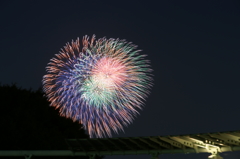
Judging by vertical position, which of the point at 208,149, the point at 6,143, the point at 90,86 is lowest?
the point at 6,143

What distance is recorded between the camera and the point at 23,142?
3281 centimetres

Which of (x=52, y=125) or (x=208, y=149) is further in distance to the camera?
(x=52, y=125)

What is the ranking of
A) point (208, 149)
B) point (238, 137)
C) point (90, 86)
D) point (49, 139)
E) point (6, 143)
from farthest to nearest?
point (90, 86), point (49, 139), point (6, 143), point (208, 149), point (238, 137)

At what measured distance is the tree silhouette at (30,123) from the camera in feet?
106

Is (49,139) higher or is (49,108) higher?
(49,108)

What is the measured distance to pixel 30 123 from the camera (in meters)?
34.4

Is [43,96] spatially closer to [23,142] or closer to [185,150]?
[23,142]

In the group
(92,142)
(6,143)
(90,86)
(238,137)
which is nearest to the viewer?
Result: (238,137)

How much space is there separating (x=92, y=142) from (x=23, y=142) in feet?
47.8

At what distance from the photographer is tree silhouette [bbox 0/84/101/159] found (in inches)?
1275

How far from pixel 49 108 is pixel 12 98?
4.96 metres

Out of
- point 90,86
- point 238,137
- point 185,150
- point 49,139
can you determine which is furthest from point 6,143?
point 238,137

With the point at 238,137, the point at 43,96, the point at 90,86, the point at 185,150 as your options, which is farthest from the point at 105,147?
the point at 43,96

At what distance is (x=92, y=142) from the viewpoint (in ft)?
66.4
